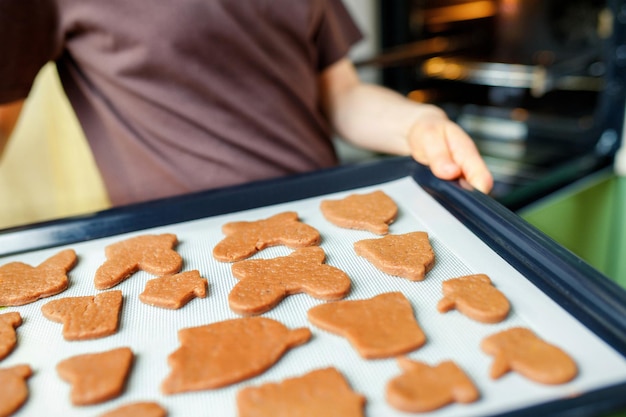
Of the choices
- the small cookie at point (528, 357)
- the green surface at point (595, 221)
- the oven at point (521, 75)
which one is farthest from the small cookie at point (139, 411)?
the green surface at point (595, 221)

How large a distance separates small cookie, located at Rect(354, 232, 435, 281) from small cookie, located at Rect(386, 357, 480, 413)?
0.46ft

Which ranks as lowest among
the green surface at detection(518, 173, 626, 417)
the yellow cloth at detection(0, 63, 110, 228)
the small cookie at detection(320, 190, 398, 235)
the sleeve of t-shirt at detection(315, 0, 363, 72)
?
the green surface at detection(518, 173, 626, 417)

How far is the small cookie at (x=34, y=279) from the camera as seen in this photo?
0.57m

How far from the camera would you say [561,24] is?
1.34m

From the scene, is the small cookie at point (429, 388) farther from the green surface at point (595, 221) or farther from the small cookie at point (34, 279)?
the green surface at point (595, 221)

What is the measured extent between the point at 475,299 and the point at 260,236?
264mm

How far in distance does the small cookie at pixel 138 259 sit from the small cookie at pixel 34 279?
4cm

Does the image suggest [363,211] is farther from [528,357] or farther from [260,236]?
[528,357]

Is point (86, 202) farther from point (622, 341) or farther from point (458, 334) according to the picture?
point (622, 341)

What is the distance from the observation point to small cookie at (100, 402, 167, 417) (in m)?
0.41

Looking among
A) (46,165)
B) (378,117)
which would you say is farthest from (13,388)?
(46,165)

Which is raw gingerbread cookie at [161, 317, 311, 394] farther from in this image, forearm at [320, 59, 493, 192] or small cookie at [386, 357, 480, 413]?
forearm at [320, 59, 493, 192]

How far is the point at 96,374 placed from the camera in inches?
17.7

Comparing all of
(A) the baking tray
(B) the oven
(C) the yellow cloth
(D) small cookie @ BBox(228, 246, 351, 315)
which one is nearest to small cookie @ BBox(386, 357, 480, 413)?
(A) the baking tray
